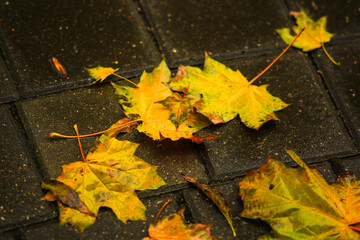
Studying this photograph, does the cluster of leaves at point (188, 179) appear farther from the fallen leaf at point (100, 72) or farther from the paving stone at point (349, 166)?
the paving stone at point (349, 166)

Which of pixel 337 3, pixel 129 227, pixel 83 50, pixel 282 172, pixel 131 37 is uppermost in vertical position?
pixel 337 3

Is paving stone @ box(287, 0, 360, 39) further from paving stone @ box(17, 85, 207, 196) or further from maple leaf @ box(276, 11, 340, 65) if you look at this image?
paving stone @ box(17, 85, 207, 196)

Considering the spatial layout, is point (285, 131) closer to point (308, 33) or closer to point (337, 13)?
point (308, 33)

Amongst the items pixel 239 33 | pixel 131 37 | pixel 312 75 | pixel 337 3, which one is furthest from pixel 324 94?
pixel 131 37

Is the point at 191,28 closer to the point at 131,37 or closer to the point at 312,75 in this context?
the point at 131,37

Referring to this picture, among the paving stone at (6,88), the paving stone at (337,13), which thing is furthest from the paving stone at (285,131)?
the paving stone at (6,88)

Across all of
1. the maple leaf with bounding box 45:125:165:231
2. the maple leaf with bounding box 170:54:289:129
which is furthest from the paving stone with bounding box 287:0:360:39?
the maple leaf with bounding box 45:125:165:231
